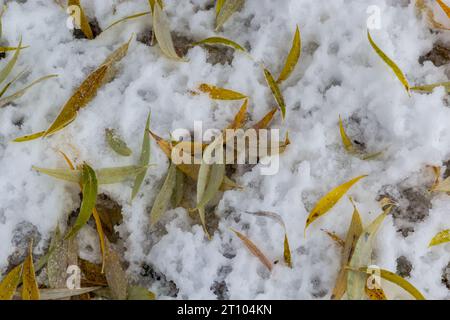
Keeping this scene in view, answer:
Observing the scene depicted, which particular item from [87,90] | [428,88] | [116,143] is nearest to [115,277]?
[116,143]

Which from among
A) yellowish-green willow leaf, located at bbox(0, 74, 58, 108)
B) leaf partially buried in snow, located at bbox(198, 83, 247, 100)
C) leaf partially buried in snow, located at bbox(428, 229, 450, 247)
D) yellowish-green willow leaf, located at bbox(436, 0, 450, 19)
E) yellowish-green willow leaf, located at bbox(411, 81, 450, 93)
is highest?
yellowish-green willow leaf, located at bbox(436, 0, 450, 19)

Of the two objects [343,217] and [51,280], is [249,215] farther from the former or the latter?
[51,280]

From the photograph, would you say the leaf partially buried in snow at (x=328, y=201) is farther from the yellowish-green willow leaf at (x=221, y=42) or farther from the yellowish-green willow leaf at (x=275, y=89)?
the yellowish-green willow leaf at (x=221, y=42)

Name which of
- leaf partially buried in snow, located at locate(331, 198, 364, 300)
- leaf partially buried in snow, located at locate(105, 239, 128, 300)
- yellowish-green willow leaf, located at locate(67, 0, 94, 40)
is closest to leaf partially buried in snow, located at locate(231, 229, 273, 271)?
leaf partially buried in snow, located at locate(331, 198, 364, 300)

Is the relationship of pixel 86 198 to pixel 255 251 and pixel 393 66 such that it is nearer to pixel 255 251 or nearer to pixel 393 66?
pixel 255 251

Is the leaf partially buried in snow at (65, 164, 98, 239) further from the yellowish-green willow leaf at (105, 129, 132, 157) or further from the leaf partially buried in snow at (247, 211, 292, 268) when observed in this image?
the leaf partially buried in snow at (247, 211, 292, 268)

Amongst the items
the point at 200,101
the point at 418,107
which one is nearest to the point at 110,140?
the point at 200,101

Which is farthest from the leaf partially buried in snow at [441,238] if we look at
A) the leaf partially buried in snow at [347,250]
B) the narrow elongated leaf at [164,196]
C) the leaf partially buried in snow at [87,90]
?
the leaf partially buried in snow at [87,90]
